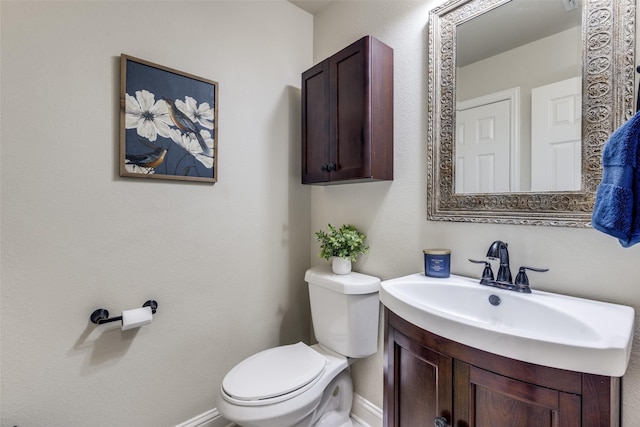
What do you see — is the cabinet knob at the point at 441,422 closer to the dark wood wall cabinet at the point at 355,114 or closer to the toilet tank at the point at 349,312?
the toilet tank at the point at 349,312

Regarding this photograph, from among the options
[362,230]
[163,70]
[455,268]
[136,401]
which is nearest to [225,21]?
[163,70]

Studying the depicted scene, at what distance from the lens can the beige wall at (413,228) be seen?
0.89 metres

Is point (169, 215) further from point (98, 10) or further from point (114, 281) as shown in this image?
point (98, 10)

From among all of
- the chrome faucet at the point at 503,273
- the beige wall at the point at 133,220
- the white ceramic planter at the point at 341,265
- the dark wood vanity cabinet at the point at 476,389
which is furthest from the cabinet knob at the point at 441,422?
the beige wall at the point at 133,220

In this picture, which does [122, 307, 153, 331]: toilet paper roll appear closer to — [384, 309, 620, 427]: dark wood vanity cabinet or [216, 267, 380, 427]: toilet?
[216, 267, 380, 427]: toilet

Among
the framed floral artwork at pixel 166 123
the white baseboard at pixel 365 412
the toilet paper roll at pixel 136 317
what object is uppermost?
the framed floral artwork at pixel 166 123

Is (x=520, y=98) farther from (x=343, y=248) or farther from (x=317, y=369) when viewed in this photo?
(x=317, y=369)

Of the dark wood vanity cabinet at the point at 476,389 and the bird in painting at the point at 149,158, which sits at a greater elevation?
the bird in painting at the point at 149,158

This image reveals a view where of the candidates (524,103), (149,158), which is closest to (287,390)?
(149,158)

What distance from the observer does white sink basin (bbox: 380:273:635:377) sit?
602 mm

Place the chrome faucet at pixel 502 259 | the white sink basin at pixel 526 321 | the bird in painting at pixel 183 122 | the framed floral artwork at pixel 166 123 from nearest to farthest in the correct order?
the white sink basin at pixel 526 321 → the chrome faucet at pixel 502 259 → the framed floral artwork at pixel 166 123 → the bird in painting at pixel 183 122

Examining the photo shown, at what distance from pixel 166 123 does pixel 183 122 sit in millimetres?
77

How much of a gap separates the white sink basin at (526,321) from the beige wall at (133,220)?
3.14 ft

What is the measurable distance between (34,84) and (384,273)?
66.0 inches
